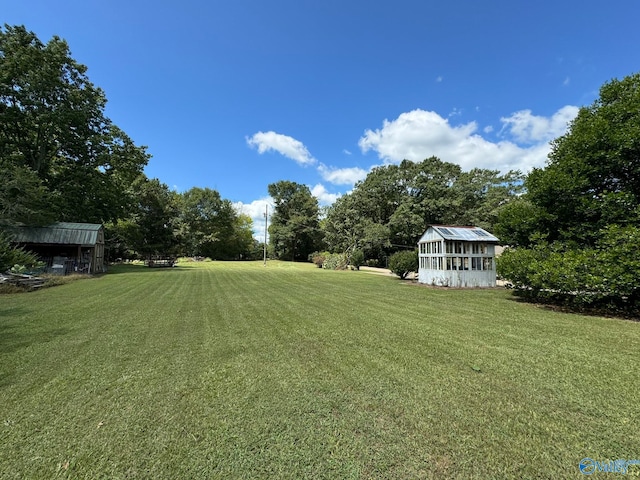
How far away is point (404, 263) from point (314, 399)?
51.5ft

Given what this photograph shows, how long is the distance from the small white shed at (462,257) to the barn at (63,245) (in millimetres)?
21710

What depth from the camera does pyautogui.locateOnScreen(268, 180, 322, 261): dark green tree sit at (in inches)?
1881

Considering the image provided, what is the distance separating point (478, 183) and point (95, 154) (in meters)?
39.2

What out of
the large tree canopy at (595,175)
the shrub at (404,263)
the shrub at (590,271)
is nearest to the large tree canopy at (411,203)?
the shrub at (404,263)

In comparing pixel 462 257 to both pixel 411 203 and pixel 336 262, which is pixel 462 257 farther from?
pixel 336 262

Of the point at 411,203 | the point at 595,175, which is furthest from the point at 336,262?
the point at 595,175

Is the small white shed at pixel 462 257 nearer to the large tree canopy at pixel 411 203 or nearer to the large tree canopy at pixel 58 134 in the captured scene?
the large tree canopy at pixel 411 203

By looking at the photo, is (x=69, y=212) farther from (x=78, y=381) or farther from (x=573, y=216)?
(x=573, y=216)

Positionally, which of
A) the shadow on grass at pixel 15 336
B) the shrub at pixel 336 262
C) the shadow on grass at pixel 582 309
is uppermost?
the shrub at pixel 336 262

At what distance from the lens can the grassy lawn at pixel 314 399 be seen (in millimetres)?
2242

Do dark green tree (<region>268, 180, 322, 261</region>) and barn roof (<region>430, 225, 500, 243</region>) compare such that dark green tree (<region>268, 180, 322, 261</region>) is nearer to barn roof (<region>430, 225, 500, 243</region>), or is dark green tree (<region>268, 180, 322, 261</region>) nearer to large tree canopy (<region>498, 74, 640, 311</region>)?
barn roof (<region>430, 225, 500, 243</region>)

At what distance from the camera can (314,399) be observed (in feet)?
10.4

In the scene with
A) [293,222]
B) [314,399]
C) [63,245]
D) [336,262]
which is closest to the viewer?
[314,399]

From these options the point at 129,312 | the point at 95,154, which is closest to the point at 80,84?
the point at 95,154
